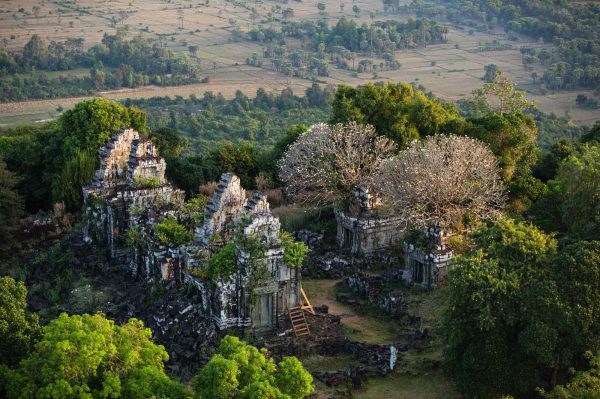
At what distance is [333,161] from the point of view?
1655 inches

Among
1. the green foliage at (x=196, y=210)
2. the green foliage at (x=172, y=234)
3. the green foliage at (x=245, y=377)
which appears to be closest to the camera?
the green foliage at (x=245, y=377)

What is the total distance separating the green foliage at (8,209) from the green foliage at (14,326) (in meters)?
14.4

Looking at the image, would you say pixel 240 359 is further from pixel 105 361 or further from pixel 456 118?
pixel 456 118

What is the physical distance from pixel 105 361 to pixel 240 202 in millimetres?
11189

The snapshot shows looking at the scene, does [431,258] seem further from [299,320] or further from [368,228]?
[299,320]

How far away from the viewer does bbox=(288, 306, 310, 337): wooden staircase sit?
3212cm

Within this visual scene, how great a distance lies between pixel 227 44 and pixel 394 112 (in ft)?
271

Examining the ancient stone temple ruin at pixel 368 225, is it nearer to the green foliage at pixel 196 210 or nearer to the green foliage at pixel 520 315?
the green foliage at pixel 196 210

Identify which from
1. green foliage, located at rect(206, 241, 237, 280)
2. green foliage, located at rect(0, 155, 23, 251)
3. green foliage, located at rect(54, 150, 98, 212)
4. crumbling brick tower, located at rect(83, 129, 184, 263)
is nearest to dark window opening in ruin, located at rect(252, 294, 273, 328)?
green foliage, located at rect(206, 241, 237, 280)

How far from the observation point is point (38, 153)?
4916 centimetres

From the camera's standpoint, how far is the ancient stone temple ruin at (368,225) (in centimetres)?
3953

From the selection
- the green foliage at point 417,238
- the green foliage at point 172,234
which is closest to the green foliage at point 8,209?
the green foliage at point 172,234

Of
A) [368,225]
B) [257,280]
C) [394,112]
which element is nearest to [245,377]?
[257,280]

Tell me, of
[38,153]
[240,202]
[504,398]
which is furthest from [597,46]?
[504,398]
